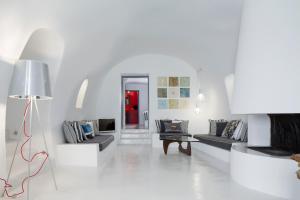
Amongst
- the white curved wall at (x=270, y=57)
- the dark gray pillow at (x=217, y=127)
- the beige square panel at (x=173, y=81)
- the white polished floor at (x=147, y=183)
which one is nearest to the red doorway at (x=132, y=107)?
the beige square panel at (x=173, y=81)

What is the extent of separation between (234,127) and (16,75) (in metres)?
5.20

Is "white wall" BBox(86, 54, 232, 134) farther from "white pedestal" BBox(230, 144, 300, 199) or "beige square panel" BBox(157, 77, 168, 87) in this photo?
"white pedestal" BBox(230, 144, 300, 199)

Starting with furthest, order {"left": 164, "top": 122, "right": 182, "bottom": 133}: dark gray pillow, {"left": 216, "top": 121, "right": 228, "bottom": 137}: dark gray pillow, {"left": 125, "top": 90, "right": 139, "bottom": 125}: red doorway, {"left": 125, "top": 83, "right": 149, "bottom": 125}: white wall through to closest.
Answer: {"left": 125, "top": 90, "right": 139, "bottom": 125}: red doorway → {"left": 125, "top": 83, "right": 149, "bottom": 125}: white wall → {"left": 164, "top": 122, "right": 182, "bottom": 133}: dark gray pillow → {"left": 216, "top": 121, "right": 228, "bottom": 137}: dark gray pillow

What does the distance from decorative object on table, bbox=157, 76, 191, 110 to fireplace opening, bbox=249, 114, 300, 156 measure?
18.3ft

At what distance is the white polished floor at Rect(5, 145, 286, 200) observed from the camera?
3666 mm

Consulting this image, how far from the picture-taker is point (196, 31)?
6.92 metres

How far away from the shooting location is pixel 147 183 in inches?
171

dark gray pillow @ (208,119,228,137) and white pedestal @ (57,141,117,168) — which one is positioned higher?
dark gray pillow @ (208,119,228,137)

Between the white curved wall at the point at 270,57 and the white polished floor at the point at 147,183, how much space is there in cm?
125

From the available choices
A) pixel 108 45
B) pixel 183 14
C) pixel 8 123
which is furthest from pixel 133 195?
pixel 8 123

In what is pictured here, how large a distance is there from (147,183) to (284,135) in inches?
93.6

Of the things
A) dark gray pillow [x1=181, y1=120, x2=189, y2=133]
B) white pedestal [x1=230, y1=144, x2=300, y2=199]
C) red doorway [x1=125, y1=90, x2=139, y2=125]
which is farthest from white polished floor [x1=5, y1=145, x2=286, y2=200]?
red doorway [x1=125, y1=90, x2=139, y2=125]

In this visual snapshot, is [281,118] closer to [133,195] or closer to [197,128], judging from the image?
[133,195]

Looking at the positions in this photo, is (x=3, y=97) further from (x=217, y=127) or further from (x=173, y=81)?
(x=173, y=81)
